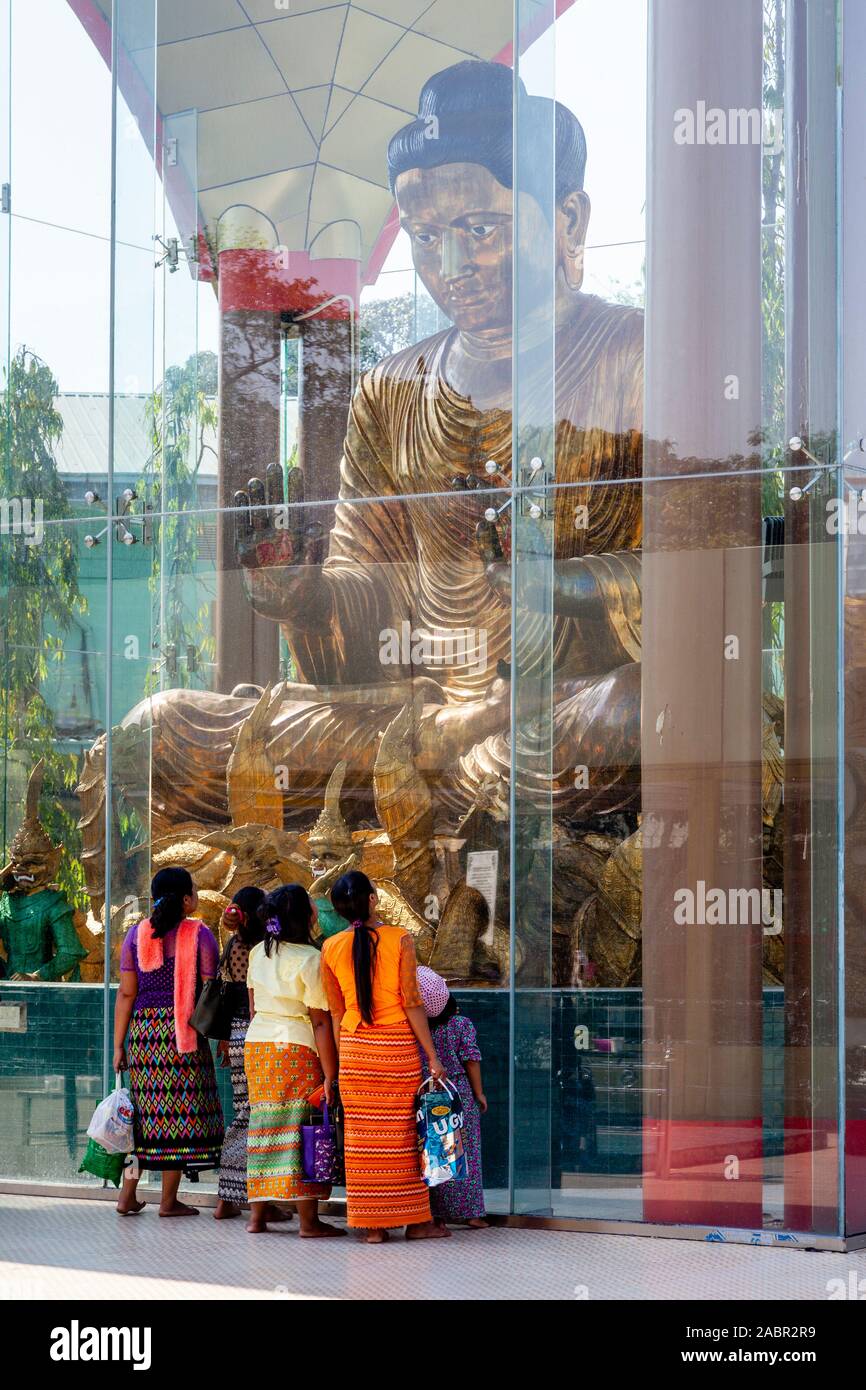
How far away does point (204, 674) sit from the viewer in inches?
337

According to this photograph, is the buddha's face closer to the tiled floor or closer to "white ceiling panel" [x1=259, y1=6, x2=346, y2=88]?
"white ceiling panel" [x1=259, y1=6, x2=346, y2=88]

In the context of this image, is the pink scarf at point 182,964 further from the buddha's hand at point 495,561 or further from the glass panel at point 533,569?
the buddha's hand at point 495,561

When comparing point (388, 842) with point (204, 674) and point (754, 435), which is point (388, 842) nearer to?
point (204, 674)

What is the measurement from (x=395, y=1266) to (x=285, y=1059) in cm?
91

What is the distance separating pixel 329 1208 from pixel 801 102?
4.47m

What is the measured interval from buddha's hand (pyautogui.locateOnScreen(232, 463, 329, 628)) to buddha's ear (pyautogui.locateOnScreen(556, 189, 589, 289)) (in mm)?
1611

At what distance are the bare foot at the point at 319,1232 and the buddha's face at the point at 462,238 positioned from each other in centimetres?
371

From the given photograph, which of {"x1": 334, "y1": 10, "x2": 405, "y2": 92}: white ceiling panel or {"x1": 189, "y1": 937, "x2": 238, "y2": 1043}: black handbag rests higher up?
{"x1": 334, "y1": 10, "x2": 405, "y2": 92}: white ceiling panel

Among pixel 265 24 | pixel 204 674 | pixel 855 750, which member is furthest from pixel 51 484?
pixel 855 750
